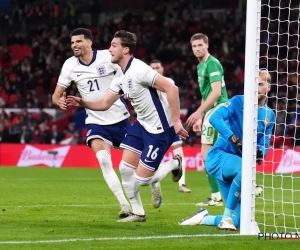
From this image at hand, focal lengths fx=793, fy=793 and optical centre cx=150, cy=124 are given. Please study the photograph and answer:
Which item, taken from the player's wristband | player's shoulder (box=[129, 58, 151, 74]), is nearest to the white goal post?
the player's wristband

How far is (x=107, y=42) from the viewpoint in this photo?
32125mm

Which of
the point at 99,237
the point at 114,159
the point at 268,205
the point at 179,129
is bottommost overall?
the point at 114,159

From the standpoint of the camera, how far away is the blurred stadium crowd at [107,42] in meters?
27.2

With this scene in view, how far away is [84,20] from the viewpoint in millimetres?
33625

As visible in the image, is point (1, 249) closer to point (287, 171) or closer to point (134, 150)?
point (134, 150)

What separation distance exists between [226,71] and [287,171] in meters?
8.86

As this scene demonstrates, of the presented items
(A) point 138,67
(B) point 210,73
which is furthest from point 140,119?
(B) point 210,73

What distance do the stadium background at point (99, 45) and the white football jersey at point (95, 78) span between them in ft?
48.3

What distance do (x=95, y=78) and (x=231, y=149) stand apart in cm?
254

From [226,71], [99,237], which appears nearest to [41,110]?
[226,71]

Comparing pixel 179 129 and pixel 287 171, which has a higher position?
pixel 179 129

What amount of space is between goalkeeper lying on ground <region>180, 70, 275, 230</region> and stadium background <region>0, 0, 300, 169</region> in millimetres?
16399

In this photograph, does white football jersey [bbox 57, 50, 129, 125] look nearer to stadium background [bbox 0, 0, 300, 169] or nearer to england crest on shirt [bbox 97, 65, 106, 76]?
england crest on shirt [bbox 97, 65, 106, 76]

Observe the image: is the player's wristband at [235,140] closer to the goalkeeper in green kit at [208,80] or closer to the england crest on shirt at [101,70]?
the goalkeeper in green kit at [208,80]
